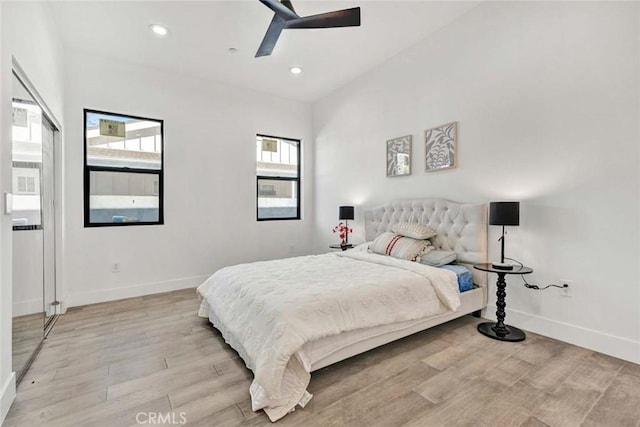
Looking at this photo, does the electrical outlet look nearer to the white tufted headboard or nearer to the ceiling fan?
the white tufted headboard

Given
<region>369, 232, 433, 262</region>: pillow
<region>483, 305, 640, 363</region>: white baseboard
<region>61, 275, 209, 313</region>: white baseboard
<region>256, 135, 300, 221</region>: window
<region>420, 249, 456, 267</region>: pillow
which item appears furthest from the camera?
<region>256, 135, 300, 221</region>: window

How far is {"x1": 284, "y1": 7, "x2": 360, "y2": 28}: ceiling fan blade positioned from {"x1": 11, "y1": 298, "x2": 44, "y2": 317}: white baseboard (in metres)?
2.89

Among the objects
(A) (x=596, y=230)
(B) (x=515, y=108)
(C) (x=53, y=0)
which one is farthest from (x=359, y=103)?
(C) (x=53, y=0)

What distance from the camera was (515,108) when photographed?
9.09ft

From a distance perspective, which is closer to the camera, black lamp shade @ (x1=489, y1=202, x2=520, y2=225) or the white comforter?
the white comforter

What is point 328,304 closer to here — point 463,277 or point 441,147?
point 463,277

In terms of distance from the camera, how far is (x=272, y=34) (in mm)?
2643

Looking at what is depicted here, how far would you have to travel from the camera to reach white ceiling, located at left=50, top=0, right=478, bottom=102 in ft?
9.44

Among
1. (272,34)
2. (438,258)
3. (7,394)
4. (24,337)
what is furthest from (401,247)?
(24,337)

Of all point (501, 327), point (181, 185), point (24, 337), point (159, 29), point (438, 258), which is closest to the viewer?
point (24, 337)

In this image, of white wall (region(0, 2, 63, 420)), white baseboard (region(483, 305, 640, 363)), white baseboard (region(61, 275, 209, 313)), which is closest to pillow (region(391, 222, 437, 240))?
white baseboard (region(483, 305, 640, 363))

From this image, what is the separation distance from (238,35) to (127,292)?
349 centimetres

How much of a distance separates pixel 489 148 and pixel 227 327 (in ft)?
9.83

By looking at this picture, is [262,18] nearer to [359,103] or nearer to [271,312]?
[359,103]
